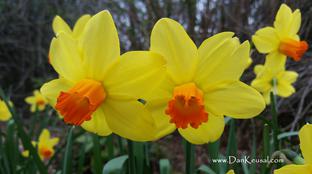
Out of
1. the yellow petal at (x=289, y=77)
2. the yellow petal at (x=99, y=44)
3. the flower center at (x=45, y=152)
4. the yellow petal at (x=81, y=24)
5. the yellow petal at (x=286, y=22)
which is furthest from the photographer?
the flower center at (x=45, y=152)

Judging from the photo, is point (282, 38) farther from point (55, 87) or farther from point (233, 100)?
point (55, 87)

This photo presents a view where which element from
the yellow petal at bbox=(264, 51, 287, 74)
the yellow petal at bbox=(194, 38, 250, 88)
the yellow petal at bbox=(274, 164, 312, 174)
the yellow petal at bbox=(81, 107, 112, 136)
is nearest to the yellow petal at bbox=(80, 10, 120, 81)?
the yellow petal at bbox=(81, 107, 112, 136)

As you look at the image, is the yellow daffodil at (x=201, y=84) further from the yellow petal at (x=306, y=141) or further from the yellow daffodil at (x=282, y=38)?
the yellow daffodil at (x=282, y=38)

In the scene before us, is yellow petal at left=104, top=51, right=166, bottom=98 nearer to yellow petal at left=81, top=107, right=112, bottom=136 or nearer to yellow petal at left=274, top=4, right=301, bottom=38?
yellow petal at left=81, top=107, right=112, bottom=136

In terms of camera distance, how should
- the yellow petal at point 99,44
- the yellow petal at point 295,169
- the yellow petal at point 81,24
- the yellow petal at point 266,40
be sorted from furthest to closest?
the yellow petal at point 266,40
the yellow petal at point 81,24
the yellow petal at point 99,44
the yellow petal at point 295,169

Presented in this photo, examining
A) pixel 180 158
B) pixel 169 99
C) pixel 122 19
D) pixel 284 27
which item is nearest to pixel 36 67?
pixel 122 19

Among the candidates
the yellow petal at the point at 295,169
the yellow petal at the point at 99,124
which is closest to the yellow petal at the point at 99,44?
the yellow petal at the point at 99,124

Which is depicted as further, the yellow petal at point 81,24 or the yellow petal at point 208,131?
the yellow petal at point 81,24

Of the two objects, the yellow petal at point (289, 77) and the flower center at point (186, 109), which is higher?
the flower center at point (186, 109)
